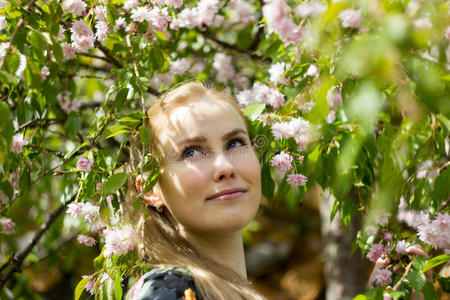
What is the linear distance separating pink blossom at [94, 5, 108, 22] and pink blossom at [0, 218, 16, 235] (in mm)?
831

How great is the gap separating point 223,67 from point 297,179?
1.37m

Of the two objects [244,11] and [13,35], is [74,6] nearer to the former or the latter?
[13,35]

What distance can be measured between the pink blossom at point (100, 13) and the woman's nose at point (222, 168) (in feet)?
2.40

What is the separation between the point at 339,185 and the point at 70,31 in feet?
3.63

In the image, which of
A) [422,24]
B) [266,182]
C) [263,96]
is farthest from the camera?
[263,96]

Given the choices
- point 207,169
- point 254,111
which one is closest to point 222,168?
point 207,169

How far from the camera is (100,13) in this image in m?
2.04

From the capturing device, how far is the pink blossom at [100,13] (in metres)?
2.03

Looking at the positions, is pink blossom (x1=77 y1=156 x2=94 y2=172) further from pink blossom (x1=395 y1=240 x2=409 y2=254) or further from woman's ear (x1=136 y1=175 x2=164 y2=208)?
pink blossom (x1=395 y1=240 x2=409 y2=254)

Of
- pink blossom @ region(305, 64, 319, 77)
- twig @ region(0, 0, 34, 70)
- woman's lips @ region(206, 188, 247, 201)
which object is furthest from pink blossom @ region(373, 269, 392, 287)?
twig @ region(0, 0, 34, 70)

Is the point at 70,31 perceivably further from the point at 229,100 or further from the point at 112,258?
the point at 112,258

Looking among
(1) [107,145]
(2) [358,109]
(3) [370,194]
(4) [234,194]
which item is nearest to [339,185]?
(3) [370,194]

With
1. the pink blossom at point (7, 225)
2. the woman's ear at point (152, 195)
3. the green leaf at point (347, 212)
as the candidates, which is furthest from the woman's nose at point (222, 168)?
the pink blossom at point (7, 225)

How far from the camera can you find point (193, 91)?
1880mm
